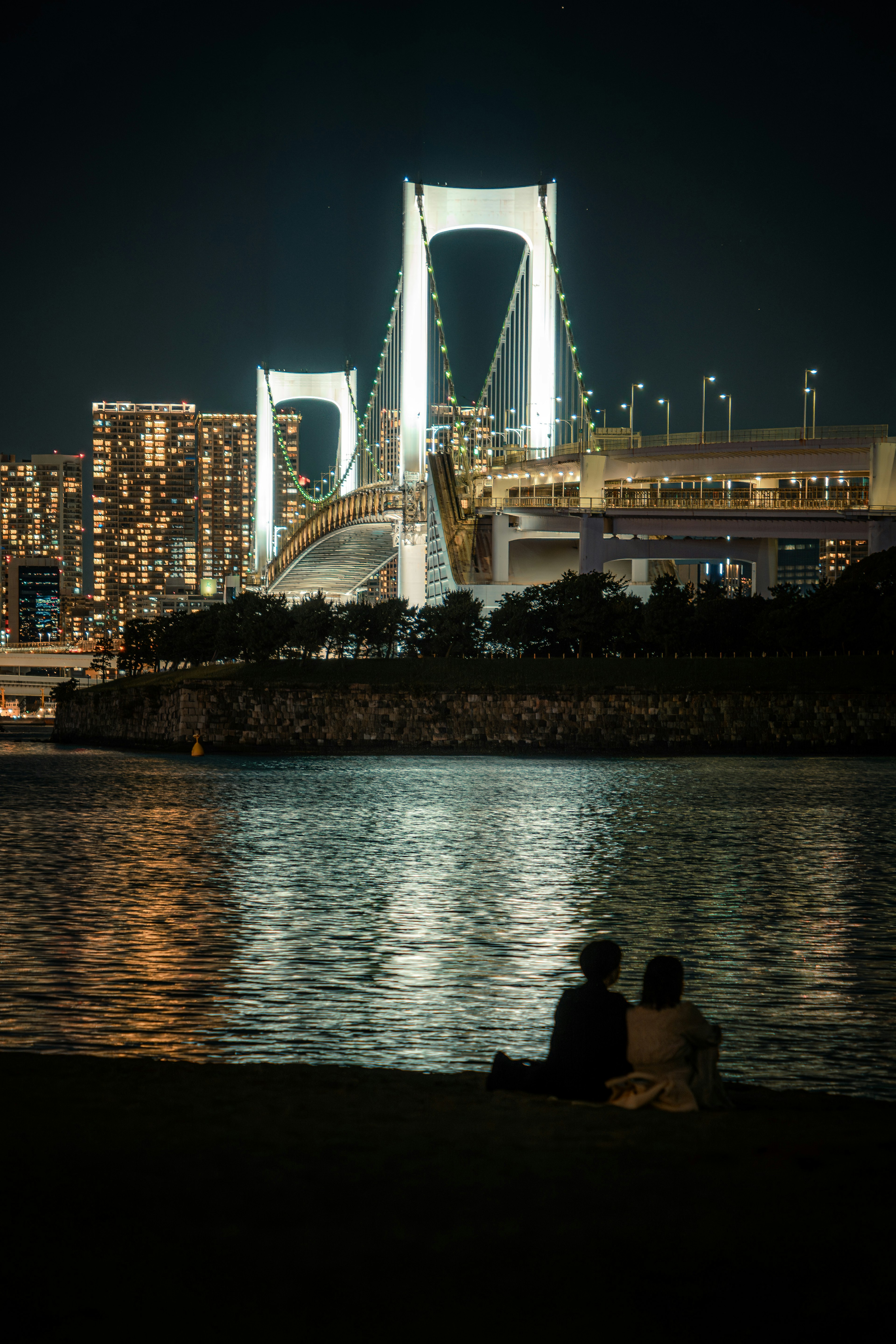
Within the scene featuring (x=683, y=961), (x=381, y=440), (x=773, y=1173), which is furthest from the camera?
(x=381, y=440)

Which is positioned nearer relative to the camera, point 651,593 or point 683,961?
point 683,961

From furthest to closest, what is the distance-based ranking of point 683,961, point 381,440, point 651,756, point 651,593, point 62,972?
point 381,440, point 651,593, point 651,756, point 683,961, point 62,972

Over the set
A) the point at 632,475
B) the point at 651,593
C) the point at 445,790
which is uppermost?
the point at 632,475

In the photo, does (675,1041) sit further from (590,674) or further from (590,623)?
(590,623)

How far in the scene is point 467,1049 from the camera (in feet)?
23.5

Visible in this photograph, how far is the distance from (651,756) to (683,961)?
111 feet

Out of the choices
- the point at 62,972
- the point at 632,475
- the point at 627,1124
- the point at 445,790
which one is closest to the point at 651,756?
the point at 445,790

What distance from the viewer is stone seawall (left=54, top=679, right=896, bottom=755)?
141 ft

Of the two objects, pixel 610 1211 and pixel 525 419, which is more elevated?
pixel 525 419

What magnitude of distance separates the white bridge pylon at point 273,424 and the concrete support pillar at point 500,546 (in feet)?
114

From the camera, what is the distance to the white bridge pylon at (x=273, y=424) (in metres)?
95.2

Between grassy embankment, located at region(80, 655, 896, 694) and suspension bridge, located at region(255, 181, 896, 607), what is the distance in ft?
29.2

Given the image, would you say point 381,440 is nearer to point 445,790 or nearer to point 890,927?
point 445,790

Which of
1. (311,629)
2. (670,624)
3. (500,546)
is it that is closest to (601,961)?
(670,624)
